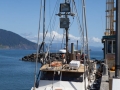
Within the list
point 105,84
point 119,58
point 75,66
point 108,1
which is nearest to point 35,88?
point 75,66

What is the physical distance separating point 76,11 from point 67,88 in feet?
19.7

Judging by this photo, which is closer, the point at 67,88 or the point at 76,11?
the point at 67,88

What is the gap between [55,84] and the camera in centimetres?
1533

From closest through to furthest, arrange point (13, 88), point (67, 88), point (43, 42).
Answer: point (67, 88)
point (43, 42)
point (13, 88)

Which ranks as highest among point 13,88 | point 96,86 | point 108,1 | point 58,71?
point 108,1

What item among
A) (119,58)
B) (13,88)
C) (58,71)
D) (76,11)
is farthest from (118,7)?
(13,88)

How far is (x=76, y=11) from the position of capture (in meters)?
19.5

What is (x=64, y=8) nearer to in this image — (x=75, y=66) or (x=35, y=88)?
(x=75, y=66)

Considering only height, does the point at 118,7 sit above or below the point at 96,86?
above

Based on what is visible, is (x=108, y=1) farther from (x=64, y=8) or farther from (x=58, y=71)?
(x=58, y=71)

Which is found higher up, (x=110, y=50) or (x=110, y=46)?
(x=110, y=46)

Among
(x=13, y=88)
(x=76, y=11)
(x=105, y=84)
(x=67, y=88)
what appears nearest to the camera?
(x=67, y=88)

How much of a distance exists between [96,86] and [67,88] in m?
3.69

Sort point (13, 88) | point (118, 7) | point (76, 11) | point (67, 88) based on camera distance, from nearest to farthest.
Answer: point (118, 7), point (67, 88), point (76, 11), point (13, 88)
